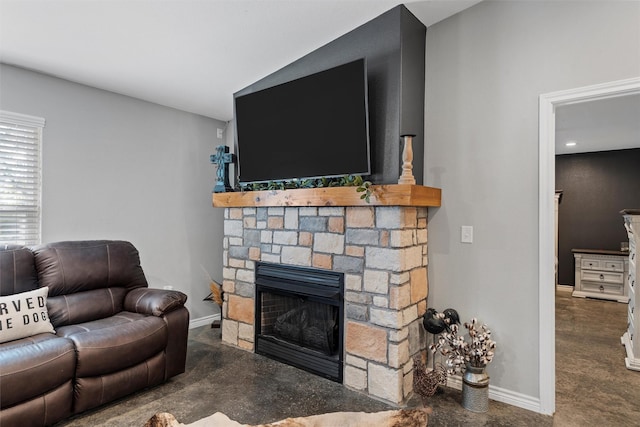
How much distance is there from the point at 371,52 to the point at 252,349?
2.79m

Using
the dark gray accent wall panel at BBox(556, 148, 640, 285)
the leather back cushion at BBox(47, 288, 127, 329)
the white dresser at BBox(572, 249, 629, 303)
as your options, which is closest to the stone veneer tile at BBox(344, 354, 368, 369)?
the leather back cushion at BBox(47, 288, 127, 329)

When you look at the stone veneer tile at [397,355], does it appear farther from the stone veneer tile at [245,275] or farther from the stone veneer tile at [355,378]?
the stone veneer tile at [245,275]

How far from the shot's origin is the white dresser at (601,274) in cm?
541

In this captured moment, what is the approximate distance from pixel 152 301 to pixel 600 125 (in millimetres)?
5310

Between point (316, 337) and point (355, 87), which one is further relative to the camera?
point (316, 337)

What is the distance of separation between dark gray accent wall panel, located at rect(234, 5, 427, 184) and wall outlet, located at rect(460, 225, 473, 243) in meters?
0.49

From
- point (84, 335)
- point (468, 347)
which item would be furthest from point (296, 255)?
point (84, 335)

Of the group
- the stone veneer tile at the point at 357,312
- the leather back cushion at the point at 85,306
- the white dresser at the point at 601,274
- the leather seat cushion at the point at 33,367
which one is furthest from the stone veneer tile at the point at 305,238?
the white dresser at the point at 601,274

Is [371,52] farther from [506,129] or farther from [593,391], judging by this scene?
[593,391]

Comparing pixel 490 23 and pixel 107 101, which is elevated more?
pixel 490 23

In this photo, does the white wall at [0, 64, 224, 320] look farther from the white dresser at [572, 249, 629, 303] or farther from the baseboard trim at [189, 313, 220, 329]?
the white dresser at [572, 249, 629, 303]

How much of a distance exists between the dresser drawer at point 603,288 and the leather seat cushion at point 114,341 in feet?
20.1

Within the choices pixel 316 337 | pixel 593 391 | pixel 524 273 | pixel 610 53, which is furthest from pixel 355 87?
pixel 593 391

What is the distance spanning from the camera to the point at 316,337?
3043 millimetres
